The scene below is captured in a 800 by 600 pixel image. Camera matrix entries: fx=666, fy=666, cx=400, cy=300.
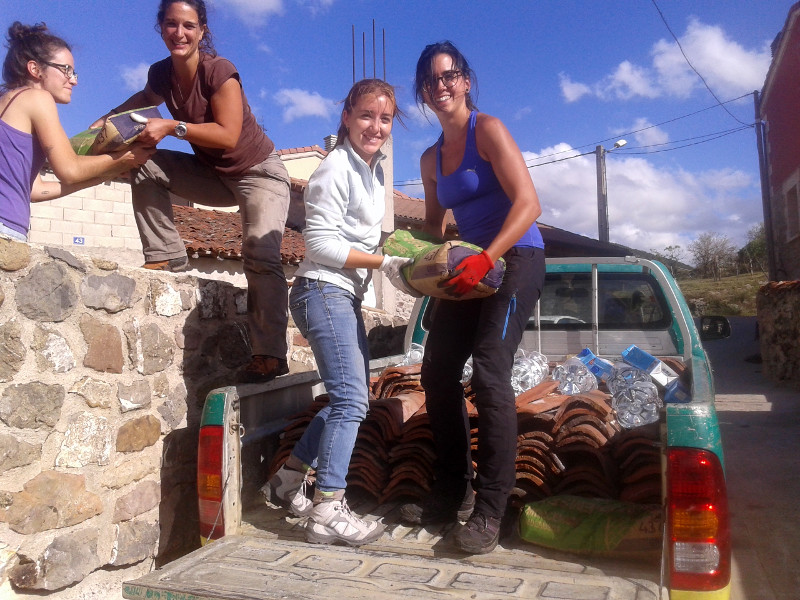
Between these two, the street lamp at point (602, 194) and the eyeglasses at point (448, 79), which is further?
the street lamp at point (602, 194)

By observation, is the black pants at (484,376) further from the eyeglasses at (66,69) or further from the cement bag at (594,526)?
the eyeglasses at (66,69)

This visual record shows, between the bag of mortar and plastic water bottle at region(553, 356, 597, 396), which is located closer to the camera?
the bag of mortar

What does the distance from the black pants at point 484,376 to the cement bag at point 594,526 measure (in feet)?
0.46

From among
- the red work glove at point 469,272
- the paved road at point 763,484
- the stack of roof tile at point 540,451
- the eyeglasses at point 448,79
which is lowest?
the paved road at point 763,484

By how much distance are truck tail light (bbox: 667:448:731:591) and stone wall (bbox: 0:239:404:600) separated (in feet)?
7.05

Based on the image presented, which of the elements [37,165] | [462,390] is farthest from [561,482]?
[37,165]

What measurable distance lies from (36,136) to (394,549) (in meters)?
2.18

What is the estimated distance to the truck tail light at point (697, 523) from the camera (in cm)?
189

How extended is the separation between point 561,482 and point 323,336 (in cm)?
109

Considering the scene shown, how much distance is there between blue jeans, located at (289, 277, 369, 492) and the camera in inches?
99.6

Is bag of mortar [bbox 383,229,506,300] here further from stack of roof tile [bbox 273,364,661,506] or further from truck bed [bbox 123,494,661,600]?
truck bed [bbox 123,494,661,600]

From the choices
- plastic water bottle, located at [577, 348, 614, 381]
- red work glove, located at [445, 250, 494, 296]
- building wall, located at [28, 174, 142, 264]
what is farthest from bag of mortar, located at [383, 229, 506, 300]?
building wall, located at [28, 174, 142, 264]

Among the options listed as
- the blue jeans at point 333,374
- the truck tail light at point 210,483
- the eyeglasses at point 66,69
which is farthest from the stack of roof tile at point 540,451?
the eyeglasses at point 66,69

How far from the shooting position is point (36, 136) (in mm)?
2738
